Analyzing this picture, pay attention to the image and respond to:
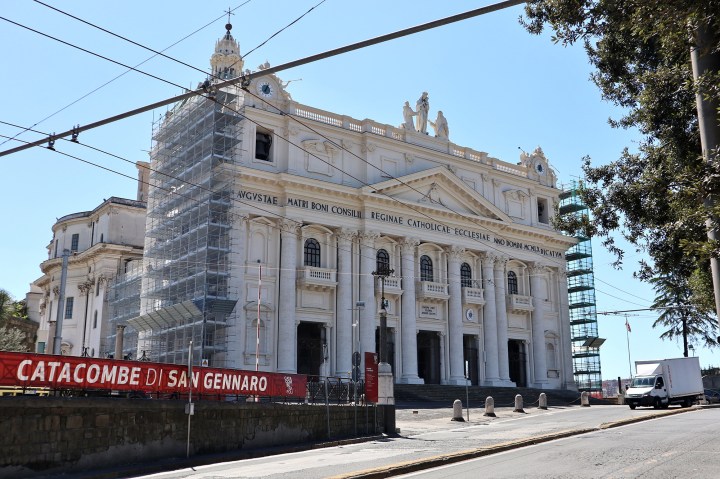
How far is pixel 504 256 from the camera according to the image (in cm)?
5269

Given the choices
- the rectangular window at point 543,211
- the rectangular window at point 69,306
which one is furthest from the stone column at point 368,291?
the rectangular window at point 69,306

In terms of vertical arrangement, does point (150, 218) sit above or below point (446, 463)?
above

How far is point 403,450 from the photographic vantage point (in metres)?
18.9

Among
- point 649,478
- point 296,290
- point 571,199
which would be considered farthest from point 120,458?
point 571,199

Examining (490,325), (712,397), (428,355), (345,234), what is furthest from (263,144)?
(712,397)

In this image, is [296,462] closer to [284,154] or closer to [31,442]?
[31,442]

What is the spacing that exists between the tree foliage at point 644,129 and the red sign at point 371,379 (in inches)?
411

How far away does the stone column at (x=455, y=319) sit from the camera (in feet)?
157

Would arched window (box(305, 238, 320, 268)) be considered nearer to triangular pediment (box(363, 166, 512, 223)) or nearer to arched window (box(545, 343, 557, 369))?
triangular pediment (box(363, 166, 512, 223))

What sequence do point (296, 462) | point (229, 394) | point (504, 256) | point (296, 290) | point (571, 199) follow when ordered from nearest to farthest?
point (296, 462) → point (229, 394) → point (296, 290) → point (504, 256) → point (571, 199)

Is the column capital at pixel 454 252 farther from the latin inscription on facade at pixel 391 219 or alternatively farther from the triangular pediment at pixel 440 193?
the triangular pediment at pixel 440 193

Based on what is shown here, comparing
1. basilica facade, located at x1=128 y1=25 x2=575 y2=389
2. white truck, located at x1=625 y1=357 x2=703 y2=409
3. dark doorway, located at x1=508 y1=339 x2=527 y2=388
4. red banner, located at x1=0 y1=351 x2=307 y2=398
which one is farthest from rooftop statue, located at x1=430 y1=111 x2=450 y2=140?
red banner, located at x1=0 y1=351 x2=307 y2=398

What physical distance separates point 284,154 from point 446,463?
30172 millimetres

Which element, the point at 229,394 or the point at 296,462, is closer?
the point at 296,462
